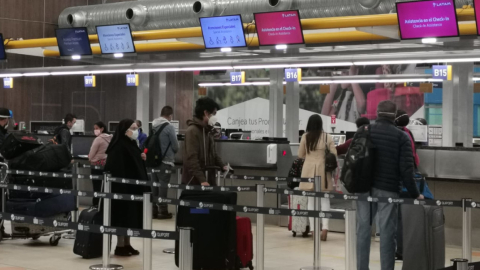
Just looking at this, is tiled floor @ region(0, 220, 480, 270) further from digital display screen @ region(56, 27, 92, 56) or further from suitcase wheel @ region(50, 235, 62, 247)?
digital display screen @ region(56, 27, 92, 56)

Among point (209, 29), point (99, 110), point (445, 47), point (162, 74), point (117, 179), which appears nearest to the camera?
point (117, 179)

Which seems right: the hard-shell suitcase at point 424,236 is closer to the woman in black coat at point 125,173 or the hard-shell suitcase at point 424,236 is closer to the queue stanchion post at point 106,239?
the queue stanchion post at point 106,239

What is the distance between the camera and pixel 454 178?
9.25 m

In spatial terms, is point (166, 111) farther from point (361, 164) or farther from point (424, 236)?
point (424, 236)

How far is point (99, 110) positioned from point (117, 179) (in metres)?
12.1

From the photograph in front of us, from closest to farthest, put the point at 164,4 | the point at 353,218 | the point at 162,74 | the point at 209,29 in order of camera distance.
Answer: the point at 353,218 < the point at 209,29 < the point at 164,4 < the point at 162,74

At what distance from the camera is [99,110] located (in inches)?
772

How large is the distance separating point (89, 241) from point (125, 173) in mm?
795

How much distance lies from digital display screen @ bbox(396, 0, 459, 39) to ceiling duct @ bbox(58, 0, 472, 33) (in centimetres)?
98

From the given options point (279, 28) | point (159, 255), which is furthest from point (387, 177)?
point (279, 28)

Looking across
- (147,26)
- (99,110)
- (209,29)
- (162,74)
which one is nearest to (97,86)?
(99,110)

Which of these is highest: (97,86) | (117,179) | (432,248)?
(97,86)

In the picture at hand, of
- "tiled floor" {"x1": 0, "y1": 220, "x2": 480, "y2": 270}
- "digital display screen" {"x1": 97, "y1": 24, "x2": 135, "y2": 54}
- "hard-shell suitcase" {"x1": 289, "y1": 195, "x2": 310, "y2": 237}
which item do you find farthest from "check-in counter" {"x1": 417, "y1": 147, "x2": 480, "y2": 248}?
"digital display screen" {"x1": 97, "y1": 24, "x2": 135, "y2": 54}

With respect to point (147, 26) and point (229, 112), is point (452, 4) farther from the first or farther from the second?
point (229, 112)
